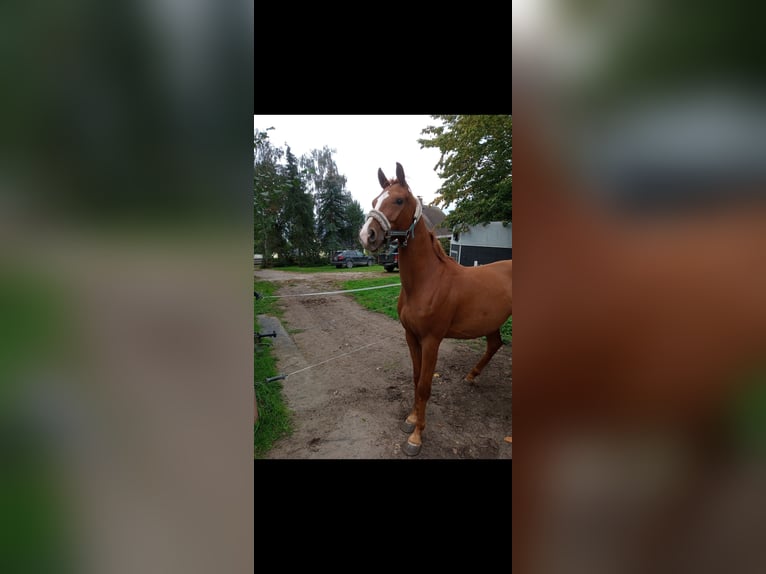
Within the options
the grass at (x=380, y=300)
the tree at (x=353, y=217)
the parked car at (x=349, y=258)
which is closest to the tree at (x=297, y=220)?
the parked car at (x=349, y=258)

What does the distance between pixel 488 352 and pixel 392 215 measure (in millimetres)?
1670

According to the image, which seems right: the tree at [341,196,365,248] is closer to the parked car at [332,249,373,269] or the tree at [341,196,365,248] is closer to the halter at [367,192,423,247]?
the parked car at [332,249,373,269]

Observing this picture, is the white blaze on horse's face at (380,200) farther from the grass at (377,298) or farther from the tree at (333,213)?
the grass at (377,298)

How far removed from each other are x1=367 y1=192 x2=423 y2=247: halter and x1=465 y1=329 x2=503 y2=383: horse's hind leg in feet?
4.53

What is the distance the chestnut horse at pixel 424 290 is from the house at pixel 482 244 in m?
0.36

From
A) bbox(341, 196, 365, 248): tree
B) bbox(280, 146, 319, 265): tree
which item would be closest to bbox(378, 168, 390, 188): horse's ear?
bbox(341, 196, 365, 248): tree

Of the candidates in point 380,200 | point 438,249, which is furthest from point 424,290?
point 380,200

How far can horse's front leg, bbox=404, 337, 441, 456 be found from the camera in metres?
1.83

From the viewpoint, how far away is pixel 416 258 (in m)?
1.80
